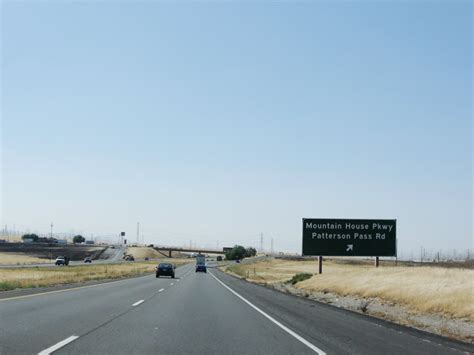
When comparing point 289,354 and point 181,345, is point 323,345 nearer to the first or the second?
point 289,354

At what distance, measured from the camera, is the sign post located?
4628 cm

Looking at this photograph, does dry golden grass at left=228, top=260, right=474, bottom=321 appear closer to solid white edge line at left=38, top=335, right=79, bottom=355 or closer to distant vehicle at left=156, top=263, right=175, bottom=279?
solid white edge line at left=38, top=335, right=79, bottom=355

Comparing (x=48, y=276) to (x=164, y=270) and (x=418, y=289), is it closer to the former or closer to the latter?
(x=164, y=270)

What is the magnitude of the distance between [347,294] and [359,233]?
15.0 m

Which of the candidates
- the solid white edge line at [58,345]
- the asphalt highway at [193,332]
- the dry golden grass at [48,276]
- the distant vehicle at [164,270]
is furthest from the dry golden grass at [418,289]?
the distant vehicle at [164,270]

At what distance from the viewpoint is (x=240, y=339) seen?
12.9 m

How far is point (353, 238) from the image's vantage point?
152 feet

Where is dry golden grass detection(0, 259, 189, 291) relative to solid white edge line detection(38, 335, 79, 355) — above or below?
below

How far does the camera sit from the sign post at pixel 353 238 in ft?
152

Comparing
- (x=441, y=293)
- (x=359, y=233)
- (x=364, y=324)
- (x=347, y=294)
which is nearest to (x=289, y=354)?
(x=364, y=324)

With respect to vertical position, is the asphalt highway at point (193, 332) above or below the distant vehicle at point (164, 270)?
above

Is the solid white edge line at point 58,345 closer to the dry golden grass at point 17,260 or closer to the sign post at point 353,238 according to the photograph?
the sign post at point 353,238

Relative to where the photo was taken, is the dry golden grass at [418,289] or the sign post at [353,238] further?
the sign post at [353,238]

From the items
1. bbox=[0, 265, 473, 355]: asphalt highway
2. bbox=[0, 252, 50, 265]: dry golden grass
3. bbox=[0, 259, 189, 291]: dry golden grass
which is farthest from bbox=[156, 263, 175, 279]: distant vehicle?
bbox=[0, 252, 50, 265]: dry golden grass
